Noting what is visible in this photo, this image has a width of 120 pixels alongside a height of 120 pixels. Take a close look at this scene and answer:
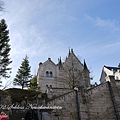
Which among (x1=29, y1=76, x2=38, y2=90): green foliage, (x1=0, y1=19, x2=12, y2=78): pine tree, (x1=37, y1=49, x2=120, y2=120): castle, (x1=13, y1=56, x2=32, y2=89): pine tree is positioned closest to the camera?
(x1=37, y1=49, x2=120, y2=120): castle

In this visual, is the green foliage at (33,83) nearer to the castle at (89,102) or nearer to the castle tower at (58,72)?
the castle tower at (58,72)

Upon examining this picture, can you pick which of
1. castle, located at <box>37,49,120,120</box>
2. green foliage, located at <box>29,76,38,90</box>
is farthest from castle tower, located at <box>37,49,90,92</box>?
castle, located at <box>37,49,120,120</box>

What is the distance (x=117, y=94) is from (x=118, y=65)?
1108 inches

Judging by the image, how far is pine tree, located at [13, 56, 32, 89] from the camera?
35188 millimetres

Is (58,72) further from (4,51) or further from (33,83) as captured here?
(4,51)

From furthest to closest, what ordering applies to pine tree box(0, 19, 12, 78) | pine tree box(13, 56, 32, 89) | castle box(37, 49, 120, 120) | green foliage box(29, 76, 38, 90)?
pine tree box(13, 56, 32, 89), green foliage box(29, 76, 38, 90), pine tree box(0, 19, 12, 78), castle box(37, 49, 120, 120)

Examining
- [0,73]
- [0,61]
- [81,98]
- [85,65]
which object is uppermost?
[85,65]

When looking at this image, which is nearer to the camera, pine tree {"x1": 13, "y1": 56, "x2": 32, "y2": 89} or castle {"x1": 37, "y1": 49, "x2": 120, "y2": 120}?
castle {"x1": 37, "y1": 49, "x2": 120, "y2": 120}

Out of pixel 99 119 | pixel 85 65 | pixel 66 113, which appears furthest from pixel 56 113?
pixel 85 65

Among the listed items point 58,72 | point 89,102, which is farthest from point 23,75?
point 89,102

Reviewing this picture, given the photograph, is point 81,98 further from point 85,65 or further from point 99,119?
point 85,65

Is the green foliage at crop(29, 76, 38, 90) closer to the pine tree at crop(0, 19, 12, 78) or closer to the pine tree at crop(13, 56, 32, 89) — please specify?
the pine tree at crop(13, 56, 32, 89)

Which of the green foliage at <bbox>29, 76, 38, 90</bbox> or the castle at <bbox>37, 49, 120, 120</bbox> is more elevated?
the green foliage at <bbox>29, 76, 38, 90</bbox>

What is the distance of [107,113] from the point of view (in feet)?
70.6
